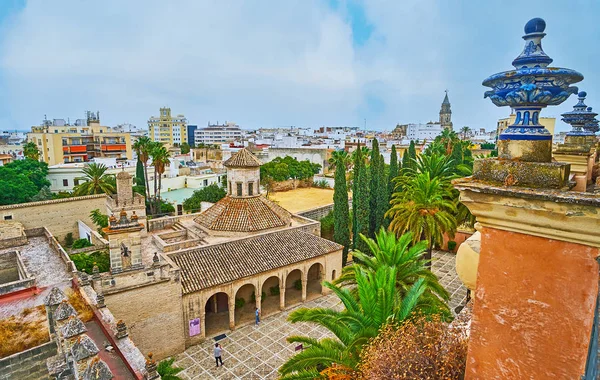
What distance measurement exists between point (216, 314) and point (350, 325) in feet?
43.1

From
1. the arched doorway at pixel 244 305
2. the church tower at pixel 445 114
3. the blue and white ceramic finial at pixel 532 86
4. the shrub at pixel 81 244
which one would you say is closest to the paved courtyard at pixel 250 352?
the arched doorway at pixel 244 305

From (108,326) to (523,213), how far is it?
1233cm

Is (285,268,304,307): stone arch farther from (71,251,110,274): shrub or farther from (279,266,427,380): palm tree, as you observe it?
(279,266,427,380): palm tree

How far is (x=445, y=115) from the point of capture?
114188 millimetres

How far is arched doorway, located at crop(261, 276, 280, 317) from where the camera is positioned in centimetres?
2114

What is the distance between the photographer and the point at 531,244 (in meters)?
3.21

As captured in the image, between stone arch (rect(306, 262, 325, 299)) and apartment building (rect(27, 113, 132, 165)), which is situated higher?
apartment building (rect(27, 113, 132, 165))

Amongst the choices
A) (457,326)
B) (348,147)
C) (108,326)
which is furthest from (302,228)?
(348,147)

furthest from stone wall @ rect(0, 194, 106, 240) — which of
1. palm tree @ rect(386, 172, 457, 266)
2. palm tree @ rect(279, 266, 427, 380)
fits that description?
palm tree @ rect(279, 266, 427, 380)

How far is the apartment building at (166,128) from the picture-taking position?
415 ft

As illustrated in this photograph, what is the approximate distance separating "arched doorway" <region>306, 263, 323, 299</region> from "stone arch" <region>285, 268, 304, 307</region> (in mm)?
533

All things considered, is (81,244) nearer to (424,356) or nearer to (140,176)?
Result: (140,176)

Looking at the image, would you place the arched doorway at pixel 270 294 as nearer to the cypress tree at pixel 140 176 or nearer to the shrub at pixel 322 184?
the cypress tree at pixel 140 176

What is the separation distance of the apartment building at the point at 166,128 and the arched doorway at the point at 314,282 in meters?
114
